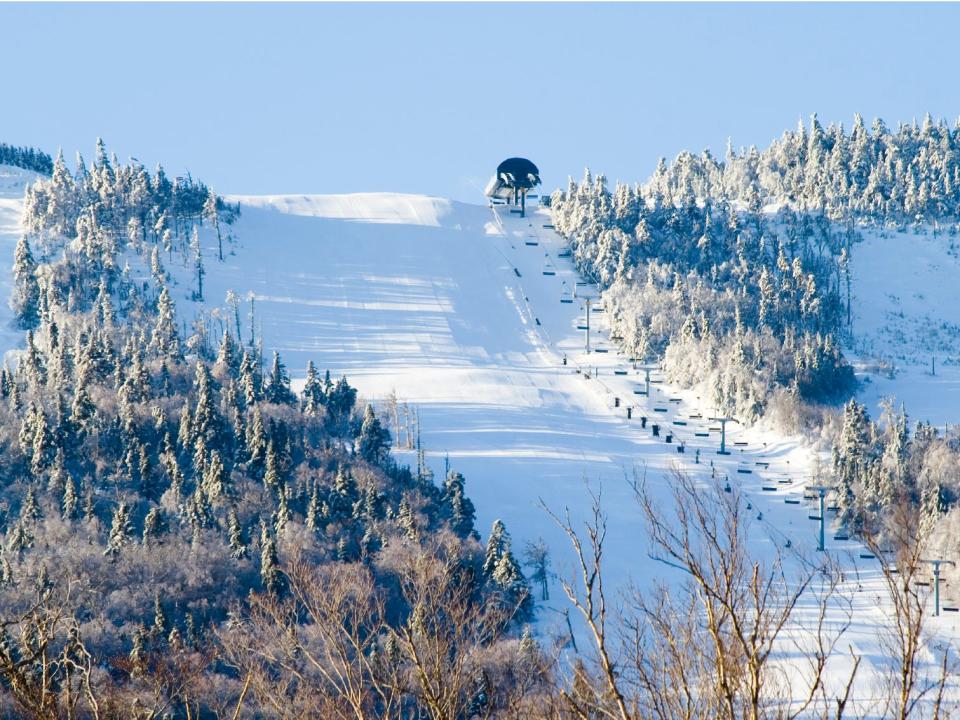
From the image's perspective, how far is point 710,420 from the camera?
129 metres

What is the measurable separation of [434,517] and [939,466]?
137ft

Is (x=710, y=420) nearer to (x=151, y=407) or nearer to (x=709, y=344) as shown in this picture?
(x=709, y=344)

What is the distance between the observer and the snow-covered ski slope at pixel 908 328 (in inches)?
5733

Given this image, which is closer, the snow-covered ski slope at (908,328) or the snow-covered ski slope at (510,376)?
the snow-covered ski slope at (510,376)

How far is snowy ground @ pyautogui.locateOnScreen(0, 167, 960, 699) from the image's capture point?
10088 cm

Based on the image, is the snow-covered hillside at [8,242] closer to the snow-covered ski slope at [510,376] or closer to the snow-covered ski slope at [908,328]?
the snow-covered ski slope at [510,376]

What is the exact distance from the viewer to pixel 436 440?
391ft

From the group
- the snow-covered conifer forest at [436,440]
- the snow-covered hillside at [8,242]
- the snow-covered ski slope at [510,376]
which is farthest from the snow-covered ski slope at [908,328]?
the snow-covered hillside at [8,242]

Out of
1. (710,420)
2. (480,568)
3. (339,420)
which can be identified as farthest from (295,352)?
(480,568)

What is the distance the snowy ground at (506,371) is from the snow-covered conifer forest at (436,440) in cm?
52

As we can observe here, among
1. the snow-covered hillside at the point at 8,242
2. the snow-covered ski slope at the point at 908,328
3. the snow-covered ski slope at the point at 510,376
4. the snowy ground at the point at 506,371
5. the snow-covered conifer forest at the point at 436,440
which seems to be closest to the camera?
the snow-covered conifer forest at the point at 436,440

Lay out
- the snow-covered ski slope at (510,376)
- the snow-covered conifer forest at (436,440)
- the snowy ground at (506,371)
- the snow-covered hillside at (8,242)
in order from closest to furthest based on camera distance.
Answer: the snow-covered conifer forest at (436,440) < the snow-covered ski slope at (510,376) < the snowy ground at (506,371) < the snow-covered hillside at (8,242)

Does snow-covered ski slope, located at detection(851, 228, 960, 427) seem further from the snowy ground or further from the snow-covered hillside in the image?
the snow-covered hillside

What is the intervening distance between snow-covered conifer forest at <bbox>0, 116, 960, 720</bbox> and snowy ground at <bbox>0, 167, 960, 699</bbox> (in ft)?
1.71
